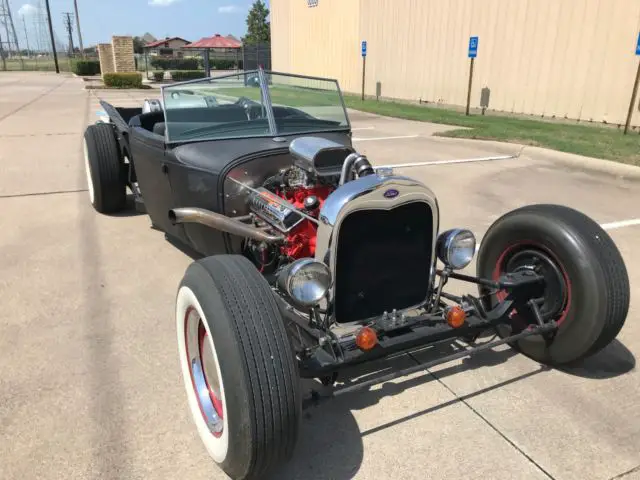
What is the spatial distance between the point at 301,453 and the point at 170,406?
29.8 inches

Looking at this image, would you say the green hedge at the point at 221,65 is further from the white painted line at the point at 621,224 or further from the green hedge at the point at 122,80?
the white painted line at the point at 621,224

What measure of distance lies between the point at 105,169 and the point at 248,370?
13.7 feet

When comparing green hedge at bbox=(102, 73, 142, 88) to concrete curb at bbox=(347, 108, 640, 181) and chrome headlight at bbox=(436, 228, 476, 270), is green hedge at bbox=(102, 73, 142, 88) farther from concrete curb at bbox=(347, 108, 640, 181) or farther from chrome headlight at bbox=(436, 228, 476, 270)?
A: chrome headlight at bbox=(436, 228, 476, 270)

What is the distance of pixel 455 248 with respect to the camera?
273 cm

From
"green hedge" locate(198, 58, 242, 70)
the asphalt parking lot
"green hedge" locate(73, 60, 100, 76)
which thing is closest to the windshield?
the asphalt parking lot

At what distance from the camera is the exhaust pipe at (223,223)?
3041 millimetres

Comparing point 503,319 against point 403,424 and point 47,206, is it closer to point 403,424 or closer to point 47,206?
point 403,424

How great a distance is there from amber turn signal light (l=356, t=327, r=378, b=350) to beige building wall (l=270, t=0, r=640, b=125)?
11.3 meters

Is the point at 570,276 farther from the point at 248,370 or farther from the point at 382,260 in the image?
the point at 248,370

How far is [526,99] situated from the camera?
1338 cm

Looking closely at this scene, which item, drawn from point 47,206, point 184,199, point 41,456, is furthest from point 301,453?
point 47,206

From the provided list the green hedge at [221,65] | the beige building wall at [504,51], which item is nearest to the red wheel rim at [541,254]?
the beige building wall at [504,51]

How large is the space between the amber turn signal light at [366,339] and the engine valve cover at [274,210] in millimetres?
916

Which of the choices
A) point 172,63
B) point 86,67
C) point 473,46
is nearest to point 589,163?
point 473,46
